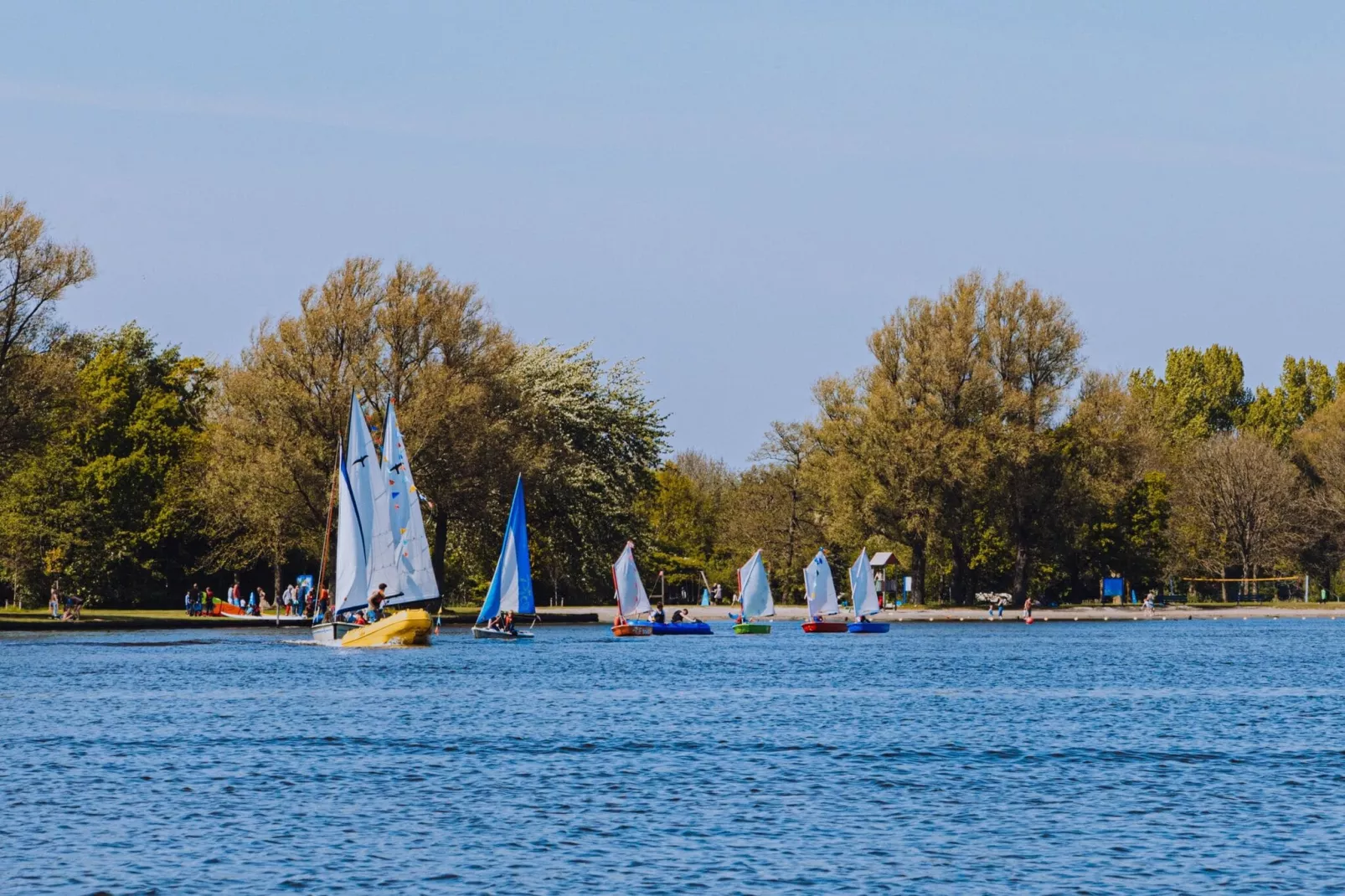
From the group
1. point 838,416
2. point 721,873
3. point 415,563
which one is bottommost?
point 721,873

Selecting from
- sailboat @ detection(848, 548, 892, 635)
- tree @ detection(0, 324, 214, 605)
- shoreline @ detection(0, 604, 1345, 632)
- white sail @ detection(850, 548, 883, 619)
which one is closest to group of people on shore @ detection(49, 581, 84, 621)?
shoreline @ detection(0, 604, 1345, 632)

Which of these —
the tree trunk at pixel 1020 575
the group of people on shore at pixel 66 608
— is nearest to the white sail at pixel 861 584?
the tree trunk at pixel 1020 575

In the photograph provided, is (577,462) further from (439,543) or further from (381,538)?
(381,538)

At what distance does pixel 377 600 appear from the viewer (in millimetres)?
68438

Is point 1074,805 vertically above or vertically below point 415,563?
below

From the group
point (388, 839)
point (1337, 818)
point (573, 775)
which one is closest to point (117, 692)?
point (573, 775)

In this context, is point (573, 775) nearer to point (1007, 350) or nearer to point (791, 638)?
point (791, 638)

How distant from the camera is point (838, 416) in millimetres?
113000

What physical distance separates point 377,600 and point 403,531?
278cm

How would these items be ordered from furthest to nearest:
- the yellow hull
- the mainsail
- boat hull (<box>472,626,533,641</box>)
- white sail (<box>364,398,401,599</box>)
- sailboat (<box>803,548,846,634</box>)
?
sailboat (<box>803,548,846,634</box>) → boat hull (<box>472,626,533,641</box>) → the mainsail → the yellow hull → white sail (<box>364,398,401,599</box>)

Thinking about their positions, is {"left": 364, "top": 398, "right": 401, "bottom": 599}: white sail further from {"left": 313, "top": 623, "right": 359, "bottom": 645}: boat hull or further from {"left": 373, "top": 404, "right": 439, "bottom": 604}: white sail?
{"left": 313, "top": 623, "right": 359, "bottom": 645}: boat hull

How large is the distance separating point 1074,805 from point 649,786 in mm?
6934

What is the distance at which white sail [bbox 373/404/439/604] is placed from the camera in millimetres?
68250

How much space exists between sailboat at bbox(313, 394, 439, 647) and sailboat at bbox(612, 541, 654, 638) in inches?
675
